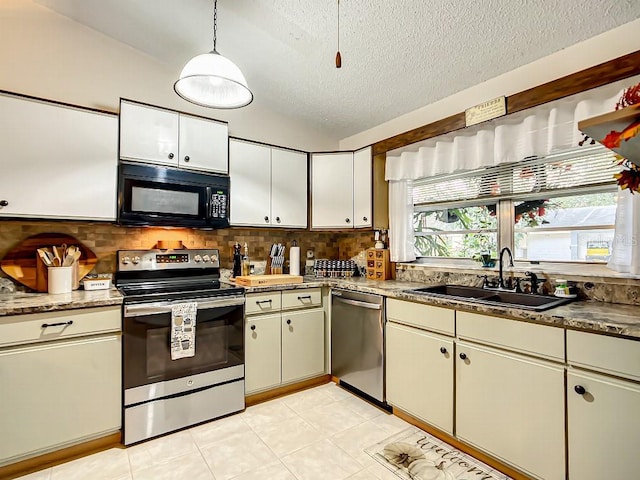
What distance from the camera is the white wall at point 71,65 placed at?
220 centimetres

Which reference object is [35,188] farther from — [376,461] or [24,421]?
[376,461]

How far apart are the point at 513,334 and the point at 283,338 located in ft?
5.40

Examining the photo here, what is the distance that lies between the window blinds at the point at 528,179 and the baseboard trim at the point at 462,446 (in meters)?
1.67

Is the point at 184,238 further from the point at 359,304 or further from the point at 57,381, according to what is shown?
the point at 359,304

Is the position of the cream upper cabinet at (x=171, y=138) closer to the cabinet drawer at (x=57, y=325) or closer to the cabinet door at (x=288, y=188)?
the cabinet door at (x=288, y=188)

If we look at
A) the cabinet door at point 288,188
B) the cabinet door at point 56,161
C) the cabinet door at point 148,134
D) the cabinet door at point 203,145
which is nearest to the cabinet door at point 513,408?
the cabinet door at point 288,188

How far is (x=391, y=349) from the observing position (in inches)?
94.1

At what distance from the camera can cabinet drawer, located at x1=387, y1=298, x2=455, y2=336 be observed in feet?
6.64

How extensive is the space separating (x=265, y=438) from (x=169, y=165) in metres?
2.00

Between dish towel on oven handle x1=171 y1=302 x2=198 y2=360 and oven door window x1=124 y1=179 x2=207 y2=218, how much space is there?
0.72m

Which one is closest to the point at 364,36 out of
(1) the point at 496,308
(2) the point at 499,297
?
(1) the point at 496,308

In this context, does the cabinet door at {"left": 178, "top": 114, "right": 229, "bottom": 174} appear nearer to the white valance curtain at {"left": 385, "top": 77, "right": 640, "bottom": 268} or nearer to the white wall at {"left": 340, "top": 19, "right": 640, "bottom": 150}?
the white valance curtain at {"left": 385, "top": 77, "right": 640, "bottom": 268}

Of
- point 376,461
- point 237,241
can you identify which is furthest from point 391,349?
point 237,241

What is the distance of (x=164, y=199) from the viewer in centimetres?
243
